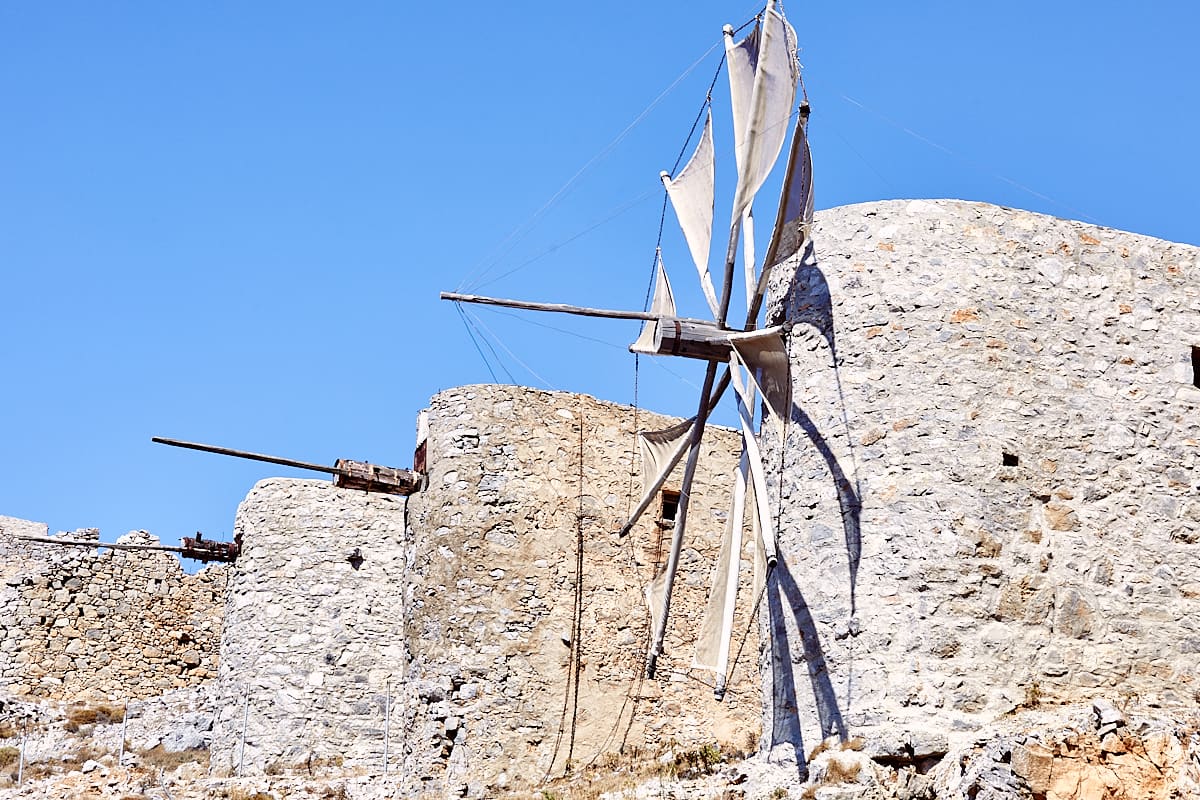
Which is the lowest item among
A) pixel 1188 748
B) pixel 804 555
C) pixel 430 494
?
pixel 1188 748

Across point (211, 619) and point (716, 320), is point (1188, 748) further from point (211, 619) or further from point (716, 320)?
point (211, 619)

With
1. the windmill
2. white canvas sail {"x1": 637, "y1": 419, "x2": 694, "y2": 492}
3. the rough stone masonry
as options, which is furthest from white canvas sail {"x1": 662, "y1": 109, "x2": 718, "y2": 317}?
the rough stone masonry

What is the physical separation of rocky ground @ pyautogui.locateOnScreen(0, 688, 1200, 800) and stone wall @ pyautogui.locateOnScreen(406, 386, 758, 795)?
0.45m

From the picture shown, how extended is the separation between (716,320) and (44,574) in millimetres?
11690

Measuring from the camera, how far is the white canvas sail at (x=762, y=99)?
39.7 feet

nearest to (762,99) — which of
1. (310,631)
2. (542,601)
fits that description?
(542,601)

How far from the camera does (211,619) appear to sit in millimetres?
20984

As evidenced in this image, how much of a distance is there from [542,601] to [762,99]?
571 cm

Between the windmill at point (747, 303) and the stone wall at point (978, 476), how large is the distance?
280mm

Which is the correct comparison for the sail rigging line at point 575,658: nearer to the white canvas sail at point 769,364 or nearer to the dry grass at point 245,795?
the dry grass at point 245,795

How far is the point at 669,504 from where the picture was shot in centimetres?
1689

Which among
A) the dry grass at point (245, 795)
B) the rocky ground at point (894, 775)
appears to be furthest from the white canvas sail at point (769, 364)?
the dry grass at point (245, 795)

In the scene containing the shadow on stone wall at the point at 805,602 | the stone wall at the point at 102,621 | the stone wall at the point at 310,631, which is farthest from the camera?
the stone wall at the point at 102,621

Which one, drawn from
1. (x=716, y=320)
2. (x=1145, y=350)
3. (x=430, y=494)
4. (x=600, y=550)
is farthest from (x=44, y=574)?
(x=1145, y=350)
